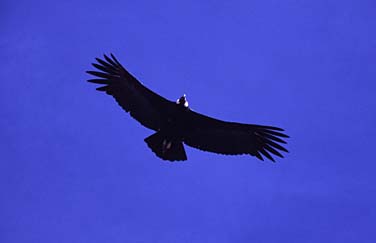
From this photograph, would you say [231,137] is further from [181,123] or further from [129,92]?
[129,92]

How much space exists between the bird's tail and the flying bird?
0.20m

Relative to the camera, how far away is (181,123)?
14898mm

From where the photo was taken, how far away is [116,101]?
1512 cm

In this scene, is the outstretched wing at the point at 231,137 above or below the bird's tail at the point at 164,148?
above

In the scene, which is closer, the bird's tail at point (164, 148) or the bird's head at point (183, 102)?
the bird's tail at point (164, 148)

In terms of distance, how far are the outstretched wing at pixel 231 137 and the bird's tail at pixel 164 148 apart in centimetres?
75

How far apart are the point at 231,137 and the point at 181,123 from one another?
58.3 inches

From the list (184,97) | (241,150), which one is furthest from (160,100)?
(241,150)

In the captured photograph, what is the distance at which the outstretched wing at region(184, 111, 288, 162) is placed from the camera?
14820 mm

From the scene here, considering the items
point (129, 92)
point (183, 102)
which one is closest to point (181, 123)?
point (183, 102)

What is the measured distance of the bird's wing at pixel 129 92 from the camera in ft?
49.2

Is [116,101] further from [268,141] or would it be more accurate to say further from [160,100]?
[268,141]

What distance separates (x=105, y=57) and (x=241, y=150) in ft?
15.0

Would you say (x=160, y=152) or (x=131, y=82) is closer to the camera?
(x=160, y=152)
